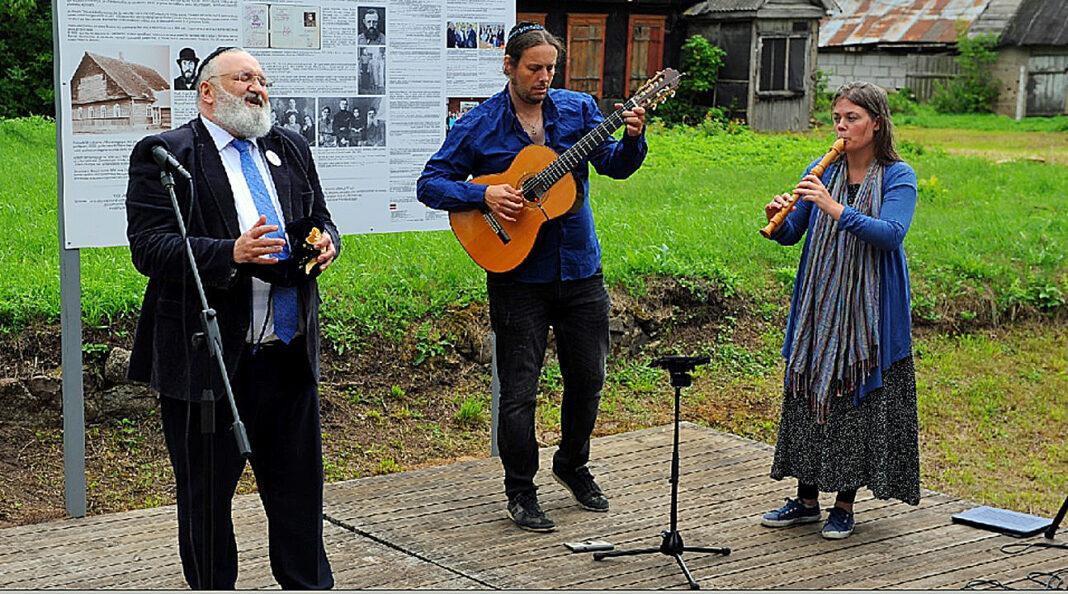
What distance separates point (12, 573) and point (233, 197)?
184 centimetres

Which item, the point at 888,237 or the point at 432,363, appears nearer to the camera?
the point at 888,237

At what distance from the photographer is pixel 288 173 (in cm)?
455

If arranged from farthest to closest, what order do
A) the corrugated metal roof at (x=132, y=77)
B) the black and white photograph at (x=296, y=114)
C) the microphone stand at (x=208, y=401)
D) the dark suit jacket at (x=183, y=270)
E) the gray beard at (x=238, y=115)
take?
1. the black and white photograph at (x=296, y=114)
2. the corrugated metal roof at (x=132, y=77)
3. the gray beard at (x=238, y=115)
4. the dark suit jacket at (x=183, y=270)
5. the microphone stand at (x=208, y=401)

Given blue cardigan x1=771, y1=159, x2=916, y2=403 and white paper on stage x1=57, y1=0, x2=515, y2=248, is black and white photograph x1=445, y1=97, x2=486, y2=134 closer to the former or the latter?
white paper on stage x1=57, y1=0, x2=515, y2=248

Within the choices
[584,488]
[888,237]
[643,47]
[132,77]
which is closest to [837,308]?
[888,237]

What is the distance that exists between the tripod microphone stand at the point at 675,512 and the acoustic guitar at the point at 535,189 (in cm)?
78

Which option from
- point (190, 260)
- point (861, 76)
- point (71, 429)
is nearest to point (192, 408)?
point (190, 260)

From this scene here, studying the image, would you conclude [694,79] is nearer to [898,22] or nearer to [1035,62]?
[1035,62]

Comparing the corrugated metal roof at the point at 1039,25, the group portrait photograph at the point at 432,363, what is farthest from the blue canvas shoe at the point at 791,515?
the corrugated metal roof at the point at 1039,25

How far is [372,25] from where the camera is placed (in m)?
6.25

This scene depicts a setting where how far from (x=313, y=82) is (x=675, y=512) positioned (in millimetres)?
2478

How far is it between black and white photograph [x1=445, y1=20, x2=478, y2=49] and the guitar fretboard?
3.95 feet

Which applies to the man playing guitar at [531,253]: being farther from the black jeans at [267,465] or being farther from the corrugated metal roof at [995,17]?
the corrugated metal roof at [995,17]

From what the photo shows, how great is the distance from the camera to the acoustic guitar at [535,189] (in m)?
Result: 5.64
